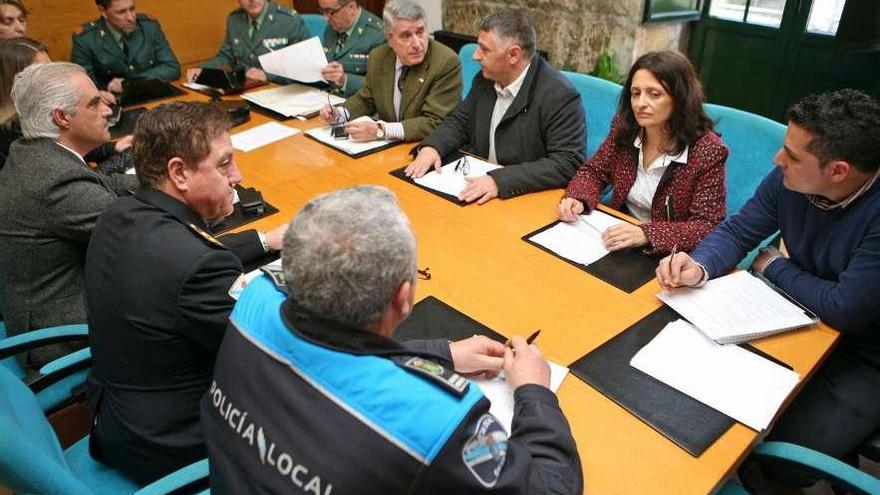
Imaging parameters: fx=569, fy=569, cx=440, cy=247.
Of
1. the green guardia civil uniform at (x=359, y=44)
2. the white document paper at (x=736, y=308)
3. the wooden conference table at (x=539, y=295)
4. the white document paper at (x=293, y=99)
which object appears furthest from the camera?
the green guardia civil uniform at (x=359, y=44)

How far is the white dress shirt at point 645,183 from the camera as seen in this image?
6.09 ft

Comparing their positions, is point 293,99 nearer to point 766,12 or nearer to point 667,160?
point 667,160

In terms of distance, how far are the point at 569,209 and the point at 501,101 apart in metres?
0.75

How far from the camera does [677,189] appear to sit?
1.84 metres

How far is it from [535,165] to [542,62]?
0.48 meters

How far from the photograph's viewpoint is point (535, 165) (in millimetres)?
2088

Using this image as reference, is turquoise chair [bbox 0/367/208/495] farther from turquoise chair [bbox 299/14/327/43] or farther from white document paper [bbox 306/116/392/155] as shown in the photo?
turquoise chair [bbox 299/14/327/43]

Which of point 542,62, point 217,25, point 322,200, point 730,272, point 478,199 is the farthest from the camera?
point 217,25

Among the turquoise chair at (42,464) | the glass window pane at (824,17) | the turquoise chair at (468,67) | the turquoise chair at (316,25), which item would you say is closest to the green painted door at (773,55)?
the glass window pane at (824,17)

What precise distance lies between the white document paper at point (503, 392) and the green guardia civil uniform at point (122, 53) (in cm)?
304

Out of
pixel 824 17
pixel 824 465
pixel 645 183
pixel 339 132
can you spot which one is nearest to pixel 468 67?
pixel 339 132

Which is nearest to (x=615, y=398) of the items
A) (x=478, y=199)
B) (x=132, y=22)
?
(x=478, y=199)

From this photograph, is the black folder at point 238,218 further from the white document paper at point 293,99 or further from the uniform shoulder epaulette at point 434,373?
the uniform shoulder epaulette at point 434,373

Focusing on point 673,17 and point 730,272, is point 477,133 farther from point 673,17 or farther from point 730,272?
point 673,17
